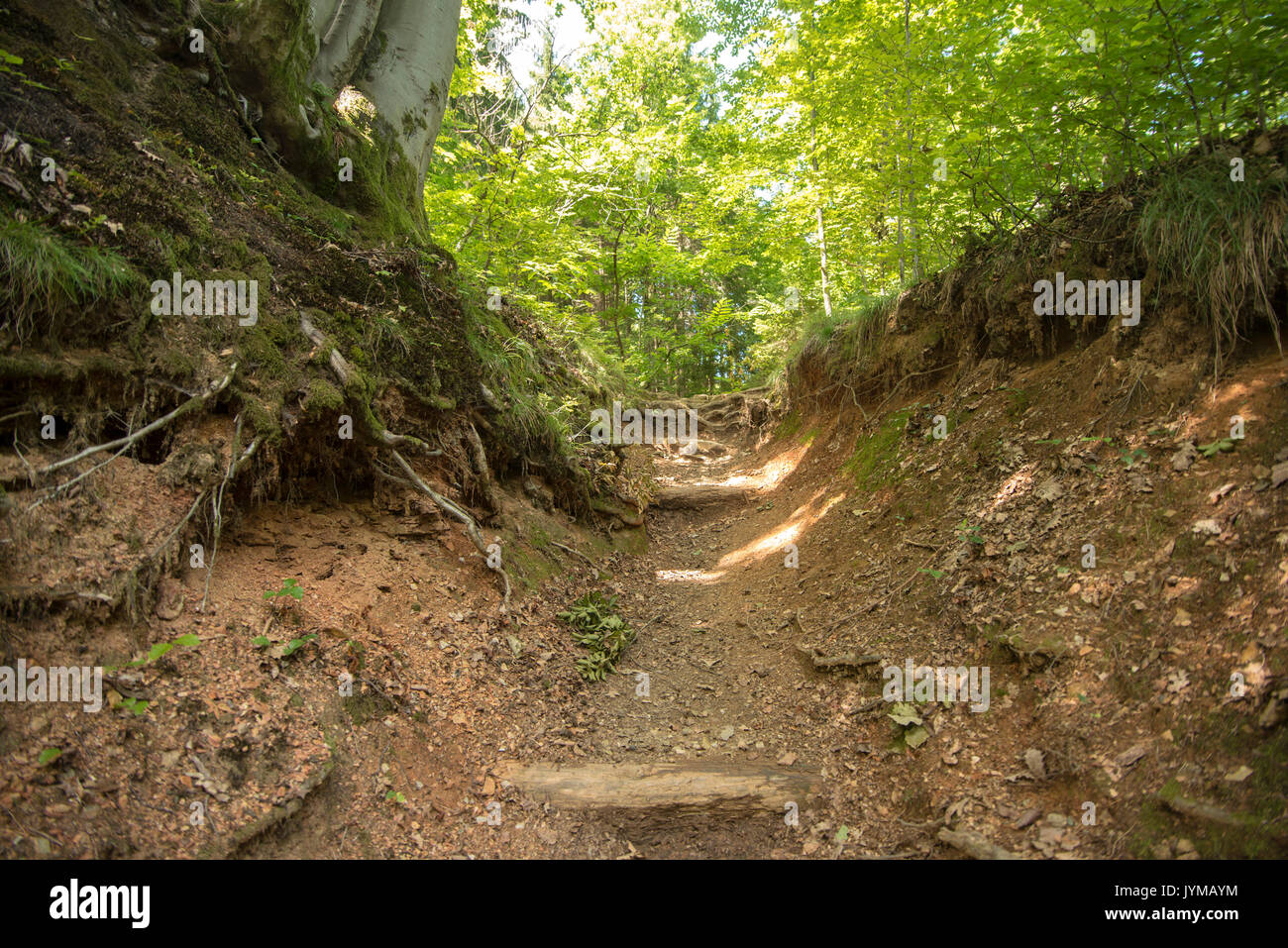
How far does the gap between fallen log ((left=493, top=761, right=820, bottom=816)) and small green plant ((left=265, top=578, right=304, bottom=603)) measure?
1750 mm

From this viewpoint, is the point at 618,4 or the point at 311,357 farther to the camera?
the point at 618,4

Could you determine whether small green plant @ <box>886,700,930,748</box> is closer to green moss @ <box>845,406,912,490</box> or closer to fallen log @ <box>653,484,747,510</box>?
green moss @ <box>845,406,912,490</box>

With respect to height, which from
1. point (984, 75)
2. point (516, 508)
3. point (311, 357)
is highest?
point (984, 75)

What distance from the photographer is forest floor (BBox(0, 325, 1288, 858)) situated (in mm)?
2846

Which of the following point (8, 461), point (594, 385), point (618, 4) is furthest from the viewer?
point (618, 4)

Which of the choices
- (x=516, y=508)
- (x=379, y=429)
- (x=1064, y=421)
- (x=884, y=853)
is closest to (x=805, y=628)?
(x=884, y=853)

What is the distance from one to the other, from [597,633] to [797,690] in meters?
1.96

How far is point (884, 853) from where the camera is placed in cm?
360

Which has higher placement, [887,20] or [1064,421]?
[887,20]

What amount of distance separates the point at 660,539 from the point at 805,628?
3743 millimetres

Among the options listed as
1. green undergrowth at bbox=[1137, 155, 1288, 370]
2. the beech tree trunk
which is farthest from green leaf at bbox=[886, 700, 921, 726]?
the beech tree trunk

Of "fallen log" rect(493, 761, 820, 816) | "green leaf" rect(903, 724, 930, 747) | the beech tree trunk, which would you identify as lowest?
"fallen log" rect(493, 761, 820, 816)

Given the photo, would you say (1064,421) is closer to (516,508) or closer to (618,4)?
(516,508)

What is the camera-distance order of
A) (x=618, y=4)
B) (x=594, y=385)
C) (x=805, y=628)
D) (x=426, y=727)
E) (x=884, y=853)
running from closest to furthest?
(x=884, y=853), (x=426, y=727), (x=805, y=628), (x=594, y=385), (x=618, y=4)
